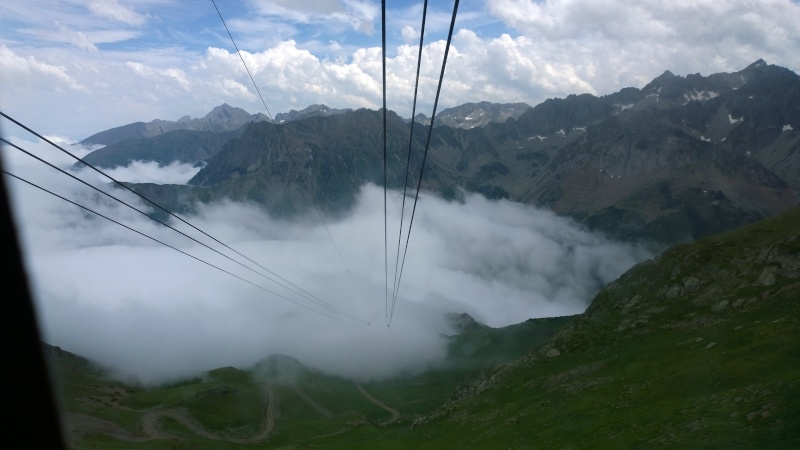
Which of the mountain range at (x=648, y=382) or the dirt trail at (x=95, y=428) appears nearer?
the mountain range at (x=648, y=382)

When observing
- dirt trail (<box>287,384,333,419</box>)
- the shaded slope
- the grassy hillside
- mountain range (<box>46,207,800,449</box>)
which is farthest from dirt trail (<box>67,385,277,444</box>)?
the shaded slope

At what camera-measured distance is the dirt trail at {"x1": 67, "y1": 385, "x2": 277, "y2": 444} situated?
129 metres

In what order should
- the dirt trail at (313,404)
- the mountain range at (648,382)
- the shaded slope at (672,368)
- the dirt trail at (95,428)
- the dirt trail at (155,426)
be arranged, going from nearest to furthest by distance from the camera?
the shaded slope at (672,368), the mountain range at (648,382), the dirt trail at (95,428), the dirt trail at (155,426), the dirt trail at (313,404)

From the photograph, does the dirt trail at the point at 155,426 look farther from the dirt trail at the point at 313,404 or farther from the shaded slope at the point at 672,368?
the shaded slope at the point at 672,368

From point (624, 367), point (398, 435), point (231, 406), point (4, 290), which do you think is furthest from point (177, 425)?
point (4, 290)

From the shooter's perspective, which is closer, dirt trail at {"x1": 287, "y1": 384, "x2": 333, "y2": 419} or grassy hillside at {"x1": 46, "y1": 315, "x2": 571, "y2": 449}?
grassy hillside at {"x1": 46, "y1": 315, "x2": 571, "y2": 449}

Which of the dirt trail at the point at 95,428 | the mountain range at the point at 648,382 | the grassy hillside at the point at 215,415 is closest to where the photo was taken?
the mountain range at the point at 648,382

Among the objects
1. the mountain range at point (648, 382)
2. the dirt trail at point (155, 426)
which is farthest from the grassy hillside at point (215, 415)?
the mountain range at point (648, 382)

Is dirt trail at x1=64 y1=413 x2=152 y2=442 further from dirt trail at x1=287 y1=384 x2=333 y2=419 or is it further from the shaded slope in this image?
the shaded slope

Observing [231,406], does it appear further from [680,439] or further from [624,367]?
[680,439]

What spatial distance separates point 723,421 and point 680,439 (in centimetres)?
324

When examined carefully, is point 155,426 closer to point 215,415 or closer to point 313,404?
point 215,415

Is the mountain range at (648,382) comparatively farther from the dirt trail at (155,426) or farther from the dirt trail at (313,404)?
the dirt trail at (313,404)

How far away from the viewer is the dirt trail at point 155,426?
423ft
